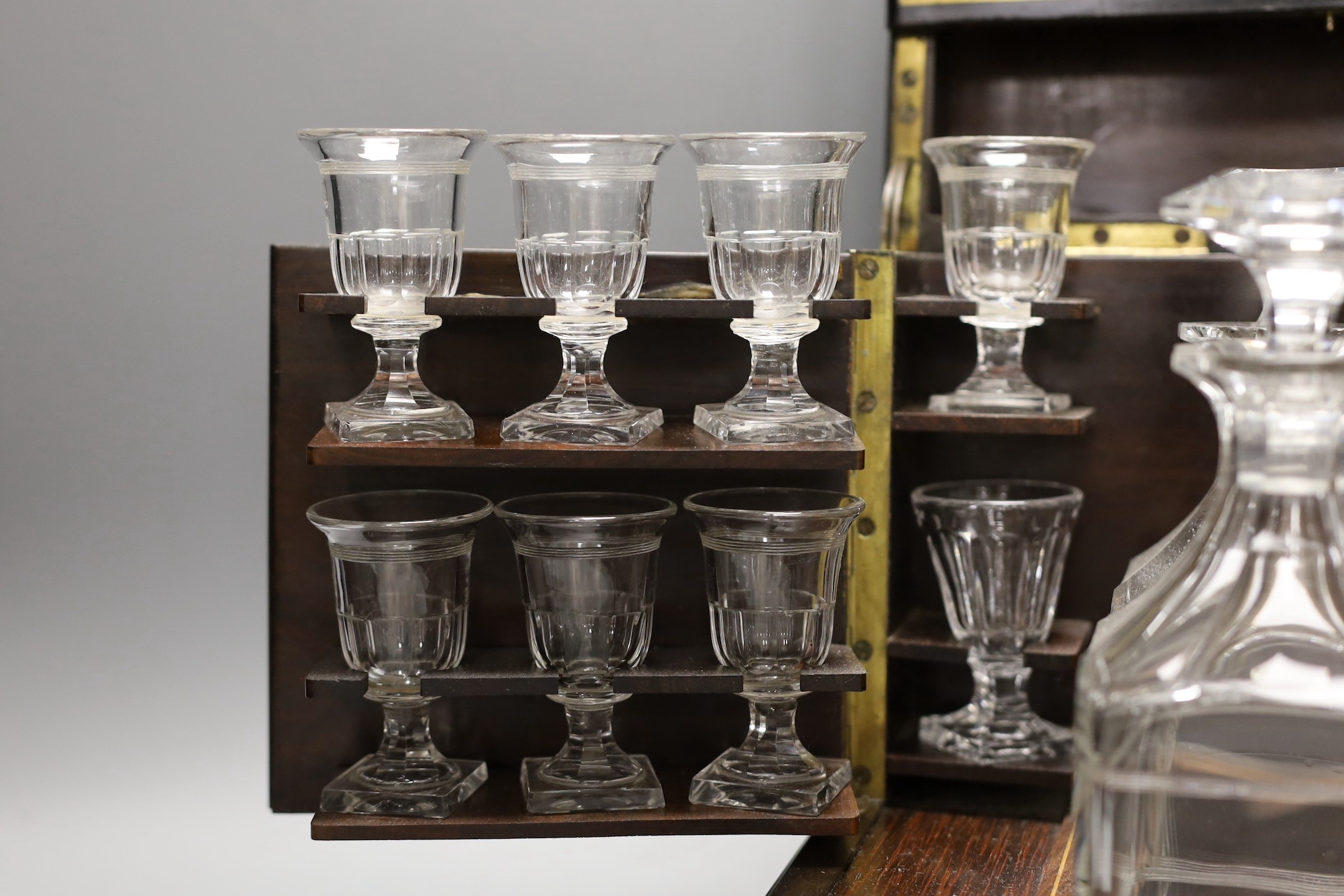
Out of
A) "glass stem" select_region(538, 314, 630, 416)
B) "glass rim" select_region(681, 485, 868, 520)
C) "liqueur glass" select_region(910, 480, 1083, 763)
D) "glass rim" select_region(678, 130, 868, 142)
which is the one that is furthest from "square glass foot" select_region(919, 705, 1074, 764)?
"glass rim" select_region(678, 130, 868, 142)

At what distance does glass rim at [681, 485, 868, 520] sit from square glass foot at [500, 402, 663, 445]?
78 mm

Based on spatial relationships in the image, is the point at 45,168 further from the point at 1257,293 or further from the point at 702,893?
the point at 1257,293

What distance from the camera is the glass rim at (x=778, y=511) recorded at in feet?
3.87

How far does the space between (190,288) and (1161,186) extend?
1.29m

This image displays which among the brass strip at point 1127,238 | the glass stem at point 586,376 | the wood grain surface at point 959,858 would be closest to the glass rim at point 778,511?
the glass stem at point 586,376

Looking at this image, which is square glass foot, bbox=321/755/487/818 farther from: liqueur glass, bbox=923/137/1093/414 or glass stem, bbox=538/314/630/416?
liqueur glass, bbox=923/137/1093/414

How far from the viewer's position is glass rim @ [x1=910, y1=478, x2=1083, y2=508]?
1375 millimetres

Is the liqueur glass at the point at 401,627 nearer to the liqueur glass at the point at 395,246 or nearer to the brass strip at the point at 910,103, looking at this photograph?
the liqueur glass at the point at 395,246

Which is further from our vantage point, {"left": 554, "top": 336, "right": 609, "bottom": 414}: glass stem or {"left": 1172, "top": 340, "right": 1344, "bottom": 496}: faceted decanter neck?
{"left": 554, "top": 336, "right": 609, "bottom": 414}: glass stem

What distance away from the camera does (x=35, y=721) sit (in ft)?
6.46

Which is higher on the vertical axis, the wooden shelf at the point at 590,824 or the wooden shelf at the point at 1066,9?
the wooden shelf at the point at 1066,9

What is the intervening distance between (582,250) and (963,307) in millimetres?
417

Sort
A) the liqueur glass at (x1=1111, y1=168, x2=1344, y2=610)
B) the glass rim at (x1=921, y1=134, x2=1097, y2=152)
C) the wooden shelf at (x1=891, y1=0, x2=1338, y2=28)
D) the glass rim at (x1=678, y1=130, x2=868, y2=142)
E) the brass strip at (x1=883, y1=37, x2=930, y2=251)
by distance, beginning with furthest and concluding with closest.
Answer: the brass strip at (x1=883, y1=37, x2=930, y2=251), the wooden shelf at (x1=891, y1=0, x2=1338, y2=28), the glass rim at (x1=921, y1=134, x2=1097, y2=152), the glass rim at (x1=678, y1=130, x2=868, y2=142), the liqueur glass at (x1=1111, y1=168, x2=1344, y2=610)

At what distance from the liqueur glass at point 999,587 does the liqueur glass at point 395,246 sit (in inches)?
19.6
